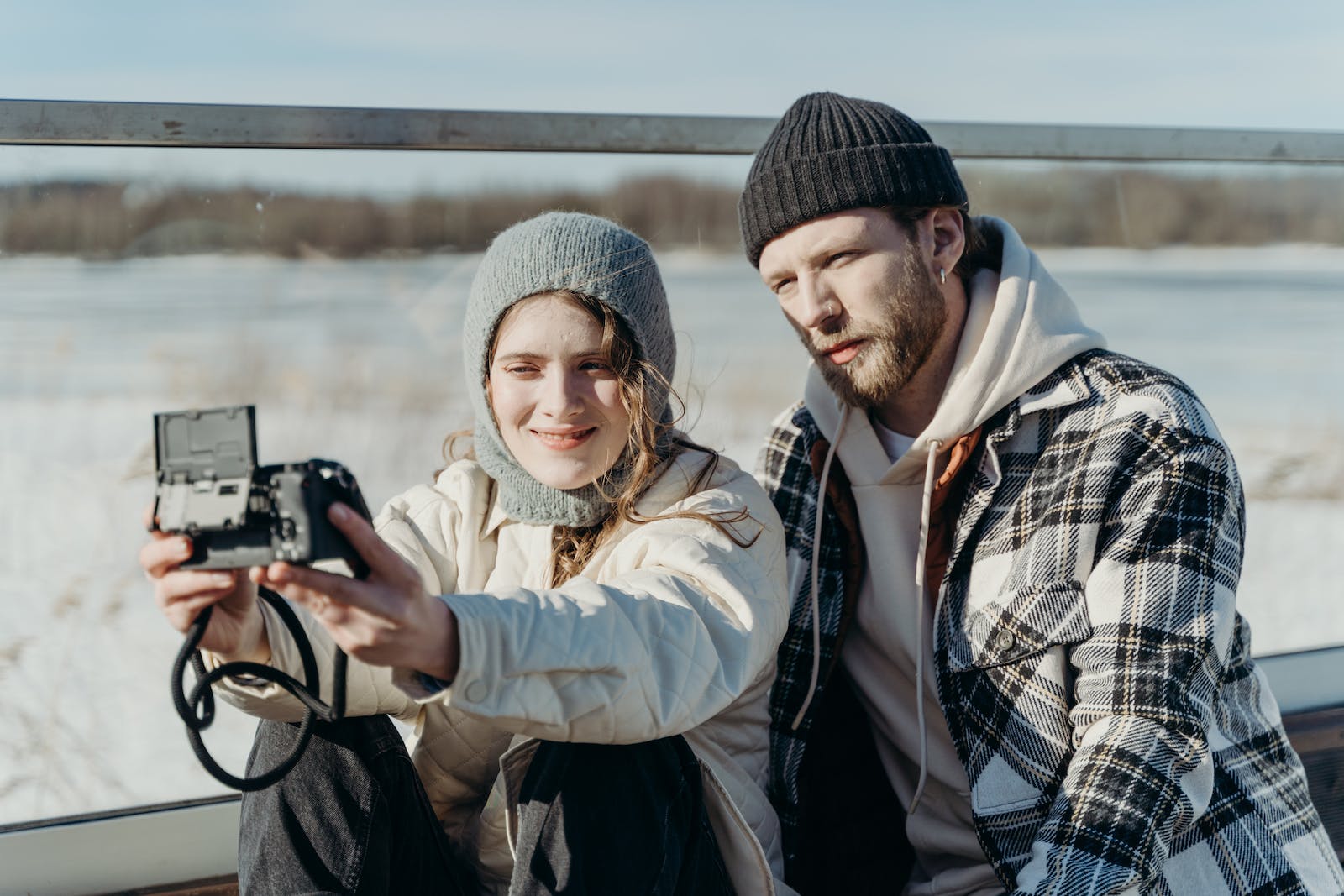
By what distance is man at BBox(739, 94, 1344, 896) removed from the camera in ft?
5.28

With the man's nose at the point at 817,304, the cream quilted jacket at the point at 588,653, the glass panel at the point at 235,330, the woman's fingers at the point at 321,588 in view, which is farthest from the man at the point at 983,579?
the woman's fingers at the point at 321,588

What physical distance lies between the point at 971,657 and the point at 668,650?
0.58 meters

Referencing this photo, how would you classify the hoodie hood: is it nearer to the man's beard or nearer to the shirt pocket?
the man's beard

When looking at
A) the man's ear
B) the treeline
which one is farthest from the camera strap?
the man's ear

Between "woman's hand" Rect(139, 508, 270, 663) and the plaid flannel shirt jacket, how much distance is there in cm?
98

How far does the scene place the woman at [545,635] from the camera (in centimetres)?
127

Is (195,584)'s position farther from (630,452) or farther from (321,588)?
(630,452)

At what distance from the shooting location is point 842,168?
194 cm

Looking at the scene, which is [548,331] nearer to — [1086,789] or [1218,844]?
[1086,789]

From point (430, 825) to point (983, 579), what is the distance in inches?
33.3

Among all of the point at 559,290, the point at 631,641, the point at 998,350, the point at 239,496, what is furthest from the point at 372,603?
the point at 998,350

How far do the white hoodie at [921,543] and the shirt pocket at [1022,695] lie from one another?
0.12m

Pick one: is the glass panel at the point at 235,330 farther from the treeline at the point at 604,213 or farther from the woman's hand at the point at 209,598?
the woman's hand at the point at 209,598

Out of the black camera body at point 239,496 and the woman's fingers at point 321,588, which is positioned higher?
the black camera body at point 239,496
